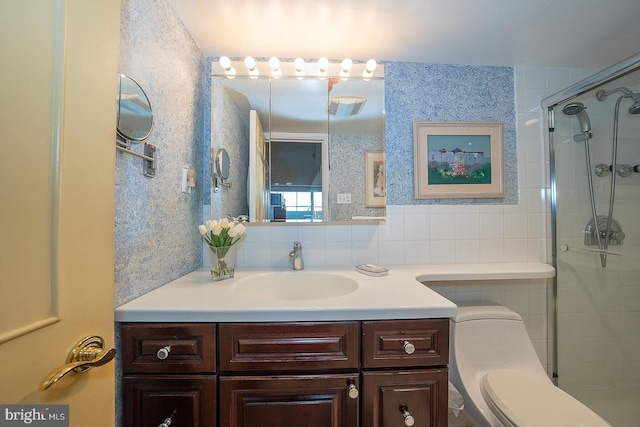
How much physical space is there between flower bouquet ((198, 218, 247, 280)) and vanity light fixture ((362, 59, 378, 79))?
108 centimetres

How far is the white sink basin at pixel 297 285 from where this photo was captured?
119 centimetres

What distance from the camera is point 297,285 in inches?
49.0

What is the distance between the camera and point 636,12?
3.54ft

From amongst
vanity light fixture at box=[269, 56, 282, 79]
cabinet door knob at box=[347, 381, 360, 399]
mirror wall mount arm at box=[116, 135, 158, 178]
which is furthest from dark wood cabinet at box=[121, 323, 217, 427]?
vanity light fixture at box=[269, 56, 282, 79]

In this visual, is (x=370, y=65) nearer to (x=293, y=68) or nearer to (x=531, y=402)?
(x=293, y=68)

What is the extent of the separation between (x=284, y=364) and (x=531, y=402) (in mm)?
979

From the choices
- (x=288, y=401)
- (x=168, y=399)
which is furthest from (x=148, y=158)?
(x=288, y=401)

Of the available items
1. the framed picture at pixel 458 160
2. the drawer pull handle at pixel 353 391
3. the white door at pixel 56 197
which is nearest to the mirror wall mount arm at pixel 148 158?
the white door at pixel 56 197

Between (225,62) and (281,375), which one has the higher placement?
(225,62)

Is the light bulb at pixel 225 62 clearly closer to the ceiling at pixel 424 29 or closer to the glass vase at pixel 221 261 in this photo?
the ceiling at pixel 424 29

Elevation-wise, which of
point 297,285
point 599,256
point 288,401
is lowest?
point 288,401

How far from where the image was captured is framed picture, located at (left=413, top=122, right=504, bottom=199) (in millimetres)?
1428

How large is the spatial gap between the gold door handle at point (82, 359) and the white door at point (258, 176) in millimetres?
878

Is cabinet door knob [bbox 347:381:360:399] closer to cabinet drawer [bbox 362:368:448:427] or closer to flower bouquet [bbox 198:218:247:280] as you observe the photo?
cabinet drawer [bbox 362:368:448:427]
